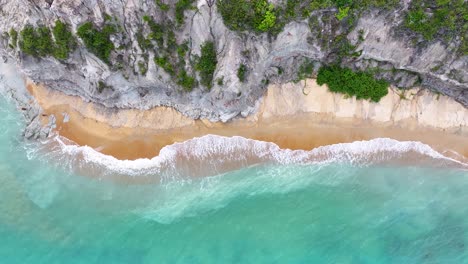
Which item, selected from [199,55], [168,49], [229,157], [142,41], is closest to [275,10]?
[199,55]

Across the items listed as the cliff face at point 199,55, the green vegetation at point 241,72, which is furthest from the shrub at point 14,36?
the green vegetation at point 241,72

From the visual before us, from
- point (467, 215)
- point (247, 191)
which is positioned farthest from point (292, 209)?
point (467, 215)

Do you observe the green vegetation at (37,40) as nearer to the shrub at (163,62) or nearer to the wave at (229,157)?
the shrub at (163,62)

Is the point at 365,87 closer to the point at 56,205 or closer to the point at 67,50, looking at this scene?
the point at 67,50

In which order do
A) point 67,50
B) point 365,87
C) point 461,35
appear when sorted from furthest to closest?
point 365,87 < point 67,50 < point 461,35

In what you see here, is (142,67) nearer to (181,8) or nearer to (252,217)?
(181,8)

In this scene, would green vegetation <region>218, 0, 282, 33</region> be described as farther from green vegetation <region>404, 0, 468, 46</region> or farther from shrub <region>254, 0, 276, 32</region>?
green vegetation <region>404, 0, 468, 46</region>
